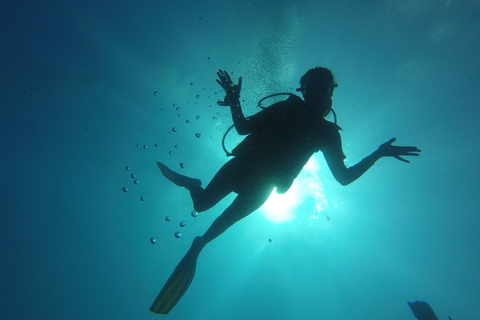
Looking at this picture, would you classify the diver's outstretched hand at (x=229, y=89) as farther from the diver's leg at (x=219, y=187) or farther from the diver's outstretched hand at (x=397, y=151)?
the diver's outstretched hand at (x=397, y=151)

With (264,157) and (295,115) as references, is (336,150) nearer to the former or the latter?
(295,115)

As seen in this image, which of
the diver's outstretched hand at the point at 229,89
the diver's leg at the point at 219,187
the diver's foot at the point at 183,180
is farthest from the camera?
the diver's foot at the point at 183,180

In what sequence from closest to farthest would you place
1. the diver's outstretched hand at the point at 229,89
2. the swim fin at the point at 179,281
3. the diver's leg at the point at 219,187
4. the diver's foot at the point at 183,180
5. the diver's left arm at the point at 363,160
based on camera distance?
the diver's outstretched hand at the point at 229,89 < the diver's left arm at the point at 363,160 < the diver's leg at the point at 219,187 < the diver's foot at the point at 183,180 < the swim fin at the point at 179,281

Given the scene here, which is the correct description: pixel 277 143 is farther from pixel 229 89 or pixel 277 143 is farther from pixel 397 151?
pixel 397 151

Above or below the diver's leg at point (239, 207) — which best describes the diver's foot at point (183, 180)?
above

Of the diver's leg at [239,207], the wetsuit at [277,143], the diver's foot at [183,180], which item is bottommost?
the diver's leg at [239,207]

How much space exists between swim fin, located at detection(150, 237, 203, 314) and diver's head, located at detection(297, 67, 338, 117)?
9.31 feet

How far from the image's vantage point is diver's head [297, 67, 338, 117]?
342cm

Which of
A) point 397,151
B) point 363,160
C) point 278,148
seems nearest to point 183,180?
point 278,148

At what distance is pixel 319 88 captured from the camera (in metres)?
3.42

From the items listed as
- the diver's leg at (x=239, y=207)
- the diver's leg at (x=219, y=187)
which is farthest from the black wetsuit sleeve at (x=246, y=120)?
the diver's leg at (x=239, y=207)

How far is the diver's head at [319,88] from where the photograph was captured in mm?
3420

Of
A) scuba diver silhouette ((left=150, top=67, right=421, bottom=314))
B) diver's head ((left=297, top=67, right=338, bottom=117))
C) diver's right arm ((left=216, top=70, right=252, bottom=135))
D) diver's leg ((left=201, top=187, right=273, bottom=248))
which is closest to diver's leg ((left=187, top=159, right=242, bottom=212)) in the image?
scuba diver silhouette ((left=150, top=67, right=421, bottom=314))

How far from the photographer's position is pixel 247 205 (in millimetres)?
3666
